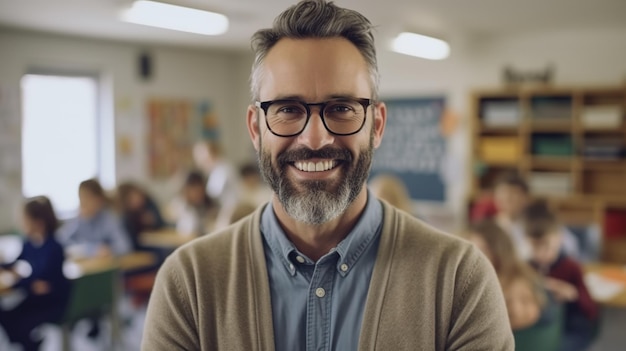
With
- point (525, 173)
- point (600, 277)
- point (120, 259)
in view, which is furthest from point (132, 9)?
point (525, 173)

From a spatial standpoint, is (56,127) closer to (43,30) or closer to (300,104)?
(43,30)

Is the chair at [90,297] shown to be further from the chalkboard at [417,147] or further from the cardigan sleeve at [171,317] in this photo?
the chalkboard at [417,147]

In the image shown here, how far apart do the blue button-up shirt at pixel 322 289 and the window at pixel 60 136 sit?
487 centimetres

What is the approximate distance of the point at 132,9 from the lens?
4.26 metres

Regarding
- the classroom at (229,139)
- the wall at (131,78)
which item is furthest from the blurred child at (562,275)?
the wall at (131,78)

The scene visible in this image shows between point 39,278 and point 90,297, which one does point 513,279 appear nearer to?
point 90,297

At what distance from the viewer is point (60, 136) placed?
6.09m

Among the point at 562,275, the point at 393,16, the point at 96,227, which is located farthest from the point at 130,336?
the point at 393,16

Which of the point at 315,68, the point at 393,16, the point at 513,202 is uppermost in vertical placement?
the point at 393,16

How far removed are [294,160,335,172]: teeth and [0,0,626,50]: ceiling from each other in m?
2.96

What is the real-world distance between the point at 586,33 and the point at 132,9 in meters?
4.45

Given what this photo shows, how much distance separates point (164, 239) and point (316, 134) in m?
3.90

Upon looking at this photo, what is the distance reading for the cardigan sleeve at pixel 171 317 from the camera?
1103mm

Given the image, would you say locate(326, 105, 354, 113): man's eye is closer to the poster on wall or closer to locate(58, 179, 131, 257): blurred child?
locate(58, 179, 131, 257): blurred child
